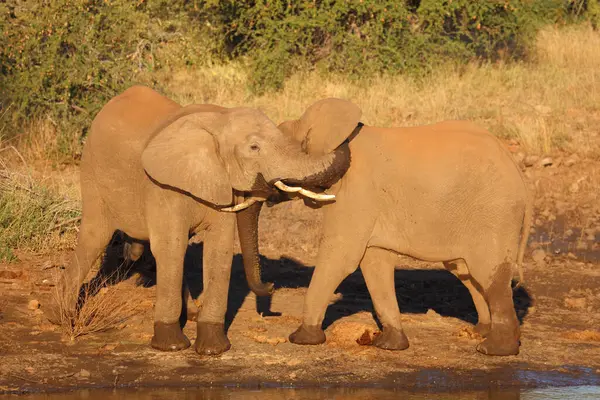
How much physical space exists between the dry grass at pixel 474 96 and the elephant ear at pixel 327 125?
22.2ft

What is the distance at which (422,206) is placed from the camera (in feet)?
27.1

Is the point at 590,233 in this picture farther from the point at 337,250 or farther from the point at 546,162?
the point at 337,250

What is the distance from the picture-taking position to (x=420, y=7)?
1783 centimetres

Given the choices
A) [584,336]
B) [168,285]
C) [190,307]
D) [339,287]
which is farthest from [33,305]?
[584,336]

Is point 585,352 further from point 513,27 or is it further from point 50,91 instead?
point 513,27

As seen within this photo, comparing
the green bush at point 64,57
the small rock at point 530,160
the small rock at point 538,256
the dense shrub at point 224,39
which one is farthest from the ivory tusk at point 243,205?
the small rock at point 530,160

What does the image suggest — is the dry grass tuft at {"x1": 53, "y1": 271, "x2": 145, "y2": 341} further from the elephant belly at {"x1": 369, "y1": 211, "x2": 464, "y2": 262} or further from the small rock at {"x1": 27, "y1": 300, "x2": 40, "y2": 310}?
the elephant belly at {"x1": 369, "y1": 211, "x2": 464, "y2": 262}

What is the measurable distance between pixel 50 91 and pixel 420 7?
6286 millimetres

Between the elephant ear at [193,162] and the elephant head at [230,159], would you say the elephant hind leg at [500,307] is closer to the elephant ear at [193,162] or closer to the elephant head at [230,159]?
the elephant head at [230,159]

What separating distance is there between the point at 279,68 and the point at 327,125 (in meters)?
9.27

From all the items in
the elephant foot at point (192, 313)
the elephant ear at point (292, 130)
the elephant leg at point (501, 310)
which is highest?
the elephant ear at point (292, 130)

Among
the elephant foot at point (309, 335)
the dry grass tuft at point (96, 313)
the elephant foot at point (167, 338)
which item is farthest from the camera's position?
the dry grass tuft at point (96, 313)

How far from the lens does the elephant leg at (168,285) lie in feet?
26.2

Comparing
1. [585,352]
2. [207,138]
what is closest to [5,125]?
[207,138]
